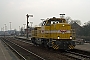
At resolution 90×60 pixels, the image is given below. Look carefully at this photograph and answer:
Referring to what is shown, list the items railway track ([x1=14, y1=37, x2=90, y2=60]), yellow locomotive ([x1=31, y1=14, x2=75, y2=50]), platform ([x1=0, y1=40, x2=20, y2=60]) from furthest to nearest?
yellow locomotive ([x1=31, y1=14, x2=75, y2=50]) < platform ([x1=0, y1=40, x2=20, y2=60]) < railway track ([x1=14, y1=37, x2=90, y2=60])

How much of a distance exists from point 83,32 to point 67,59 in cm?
5849

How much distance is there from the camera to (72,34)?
20.4 meters

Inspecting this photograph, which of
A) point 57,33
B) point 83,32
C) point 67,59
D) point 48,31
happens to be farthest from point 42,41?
point 83,32

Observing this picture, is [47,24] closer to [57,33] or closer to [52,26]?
[52,26]

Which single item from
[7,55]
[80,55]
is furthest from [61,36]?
[7,55]

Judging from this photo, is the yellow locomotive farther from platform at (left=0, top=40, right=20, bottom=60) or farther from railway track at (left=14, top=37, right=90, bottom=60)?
platform at (left=0, top=40, right=20, bottom=60)

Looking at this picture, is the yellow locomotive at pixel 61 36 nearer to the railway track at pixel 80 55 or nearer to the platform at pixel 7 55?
the railway track at pixel 80 55

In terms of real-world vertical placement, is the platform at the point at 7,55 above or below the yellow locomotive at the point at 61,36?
below

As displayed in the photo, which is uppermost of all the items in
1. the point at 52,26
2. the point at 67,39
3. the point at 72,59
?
the point at 52,26

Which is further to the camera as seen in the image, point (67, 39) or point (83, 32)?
point (83, 32)

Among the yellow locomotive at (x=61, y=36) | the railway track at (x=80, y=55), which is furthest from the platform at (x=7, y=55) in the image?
the railway track at (x=80, y=55)

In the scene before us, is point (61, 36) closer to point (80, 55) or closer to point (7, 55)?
point (80, 55)

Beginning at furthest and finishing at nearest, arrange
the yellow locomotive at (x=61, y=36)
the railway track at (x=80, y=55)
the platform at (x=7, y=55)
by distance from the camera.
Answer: the yellow locomotive at (x=61, y=36), the platform at (x=7, y=55), the railway track at (x=80, y=55)

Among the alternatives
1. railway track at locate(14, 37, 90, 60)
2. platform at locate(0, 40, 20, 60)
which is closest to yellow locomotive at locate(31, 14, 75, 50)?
railway track at locate(14, 37, 90, 60)
